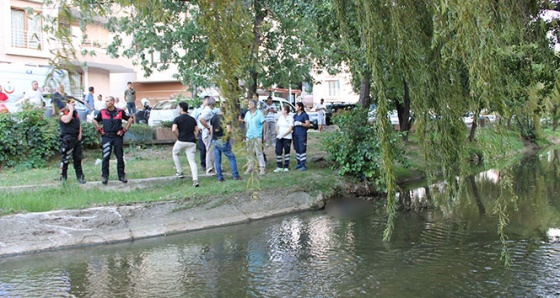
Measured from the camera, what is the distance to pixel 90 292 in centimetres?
652

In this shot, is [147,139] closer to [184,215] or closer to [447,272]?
[184,215]

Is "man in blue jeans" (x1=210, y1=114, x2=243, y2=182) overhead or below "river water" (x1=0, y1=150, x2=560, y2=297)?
overhead

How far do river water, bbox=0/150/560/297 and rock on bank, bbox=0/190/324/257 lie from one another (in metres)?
0.28

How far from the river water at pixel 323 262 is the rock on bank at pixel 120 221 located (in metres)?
0.28

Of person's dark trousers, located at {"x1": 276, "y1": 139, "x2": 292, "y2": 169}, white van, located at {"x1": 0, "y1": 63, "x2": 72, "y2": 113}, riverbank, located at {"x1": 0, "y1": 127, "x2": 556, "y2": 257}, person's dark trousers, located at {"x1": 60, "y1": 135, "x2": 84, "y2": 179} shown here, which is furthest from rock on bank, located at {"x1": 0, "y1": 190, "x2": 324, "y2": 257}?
white van, located at {"x1": 0, "y1": 63, "x2": 72, "y2": 113}

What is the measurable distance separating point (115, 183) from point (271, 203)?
3483 mm

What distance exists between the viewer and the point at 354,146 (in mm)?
13992

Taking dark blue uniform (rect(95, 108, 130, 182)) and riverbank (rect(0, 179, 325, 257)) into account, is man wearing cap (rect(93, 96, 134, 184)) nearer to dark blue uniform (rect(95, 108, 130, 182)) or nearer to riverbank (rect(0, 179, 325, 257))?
dark blue uniform (rect(95, 108, 130, 182))

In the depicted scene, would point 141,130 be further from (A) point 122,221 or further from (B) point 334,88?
(B) point 334,88

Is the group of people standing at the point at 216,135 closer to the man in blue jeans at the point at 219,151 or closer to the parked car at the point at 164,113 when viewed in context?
the man in blue jeans at the point at 219,151

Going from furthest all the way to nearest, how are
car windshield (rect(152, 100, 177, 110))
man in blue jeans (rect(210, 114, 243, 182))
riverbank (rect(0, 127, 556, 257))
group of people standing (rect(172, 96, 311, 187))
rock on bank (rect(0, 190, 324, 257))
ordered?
car windshield (rect(152, 100, 177, 110))
man in blue jeans (rect(210, 114, 243, 182))
group of people standing (rect(172, 96, 311, 187))
riverbank (rect(0, 127, 556, 257))
rock on bank (rect(0, 190, 324, 257))

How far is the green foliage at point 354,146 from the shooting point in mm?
13617

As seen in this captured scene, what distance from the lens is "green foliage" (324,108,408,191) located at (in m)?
13.6

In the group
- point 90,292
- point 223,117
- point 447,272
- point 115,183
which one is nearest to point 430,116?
point 447,272
